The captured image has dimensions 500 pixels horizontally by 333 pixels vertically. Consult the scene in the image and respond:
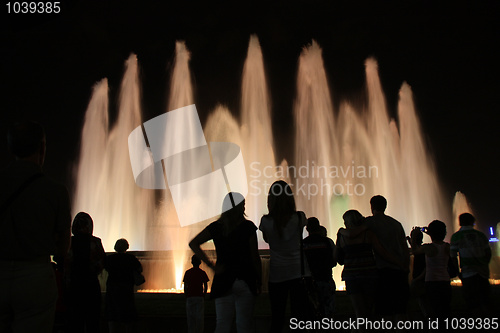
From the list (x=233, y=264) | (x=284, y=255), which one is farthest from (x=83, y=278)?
(x=284, y=255)

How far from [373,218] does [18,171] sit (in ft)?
13.5

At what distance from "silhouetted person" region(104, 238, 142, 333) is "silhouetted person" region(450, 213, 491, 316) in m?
4.42

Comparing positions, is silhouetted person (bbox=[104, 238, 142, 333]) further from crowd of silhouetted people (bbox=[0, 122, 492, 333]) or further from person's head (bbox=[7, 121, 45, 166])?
person's head (bbox=[7, 121, 45, 166])

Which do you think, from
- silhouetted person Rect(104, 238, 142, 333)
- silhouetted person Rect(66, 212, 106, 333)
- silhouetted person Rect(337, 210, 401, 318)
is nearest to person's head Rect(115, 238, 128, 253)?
silhouetted person Rect(104, 238, 142, 333)

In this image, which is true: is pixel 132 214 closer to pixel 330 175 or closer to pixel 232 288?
pixel 330 175

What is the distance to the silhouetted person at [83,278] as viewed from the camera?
4.82m

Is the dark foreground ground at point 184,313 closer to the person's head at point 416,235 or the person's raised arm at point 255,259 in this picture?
the person's head at point 416,235

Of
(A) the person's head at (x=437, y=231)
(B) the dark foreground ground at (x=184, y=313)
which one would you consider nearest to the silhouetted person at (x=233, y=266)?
(B) the dark foreground ground at (x=184, y=313)

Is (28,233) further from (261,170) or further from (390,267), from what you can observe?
(261,170)

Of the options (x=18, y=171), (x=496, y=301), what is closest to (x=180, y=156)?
(x=496, y=301)

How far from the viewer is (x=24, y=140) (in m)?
2.96

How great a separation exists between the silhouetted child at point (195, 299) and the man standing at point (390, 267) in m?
2.72

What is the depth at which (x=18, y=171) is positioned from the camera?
9.46 ft

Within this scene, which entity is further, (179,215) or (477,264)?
(179,215)
